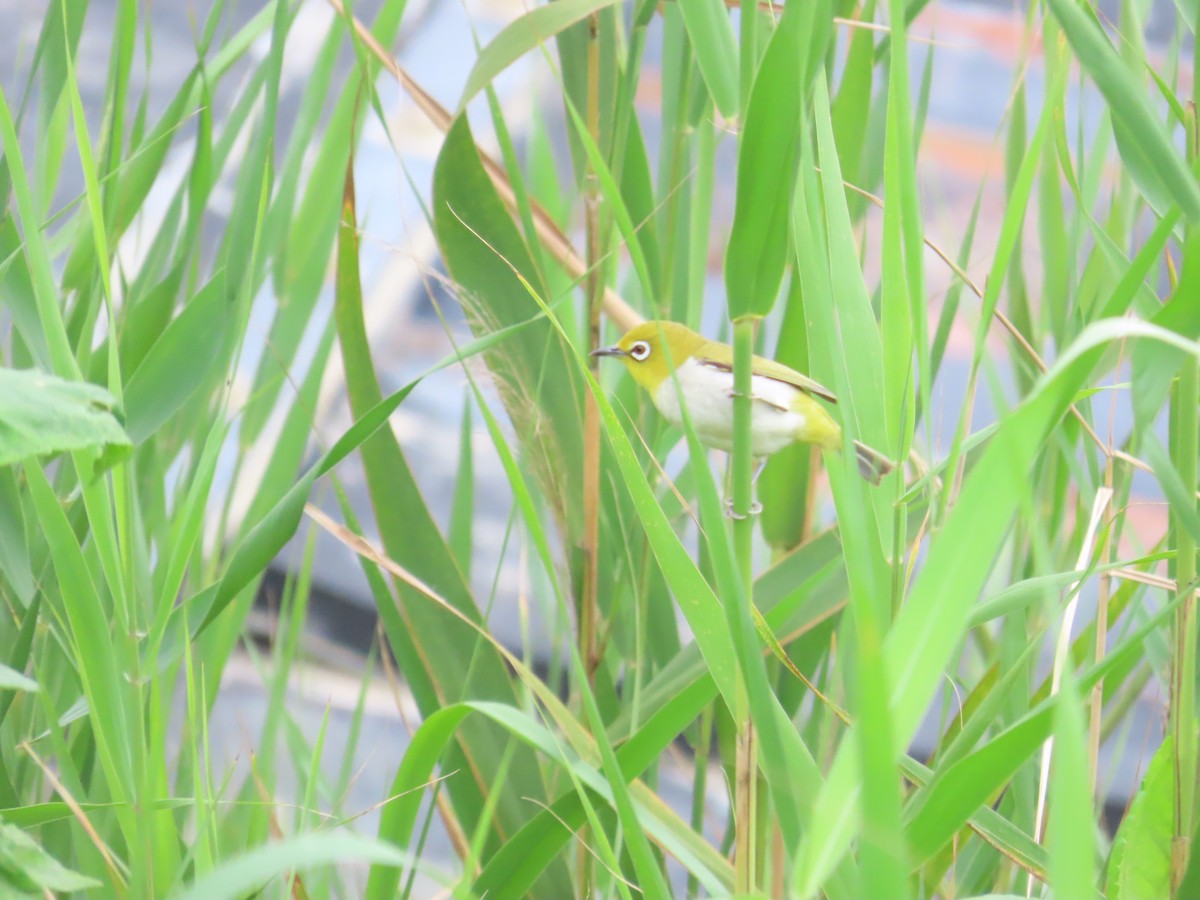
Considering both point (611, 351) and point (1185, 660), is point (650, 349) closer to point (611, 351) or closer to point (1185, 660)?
point (611, 351)

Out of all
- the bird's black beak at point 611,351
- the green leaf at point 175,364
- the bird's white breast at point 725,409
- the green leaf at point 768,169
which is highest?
the green leaf at point 768,169

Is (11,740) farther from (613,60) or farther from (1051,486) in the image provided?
(1051,486)

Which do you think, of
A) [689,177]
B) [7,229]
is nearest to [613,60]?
[689,177]

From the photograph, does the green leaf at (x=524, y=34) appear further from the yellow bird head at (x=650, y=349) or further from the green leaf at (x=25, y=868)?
the green leaf at (x=25, y=868)

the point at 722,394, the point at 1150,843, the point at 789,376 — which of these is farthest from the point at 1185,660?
the point at 722,394

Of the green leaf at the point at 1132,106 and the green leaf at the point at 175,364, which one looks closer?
the green leaf at the point at 1132,106

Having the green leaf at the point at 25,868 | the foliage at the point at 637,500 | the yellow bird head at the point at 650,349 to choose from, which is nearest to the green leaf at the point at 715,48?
the foliage at the point at 637,500
